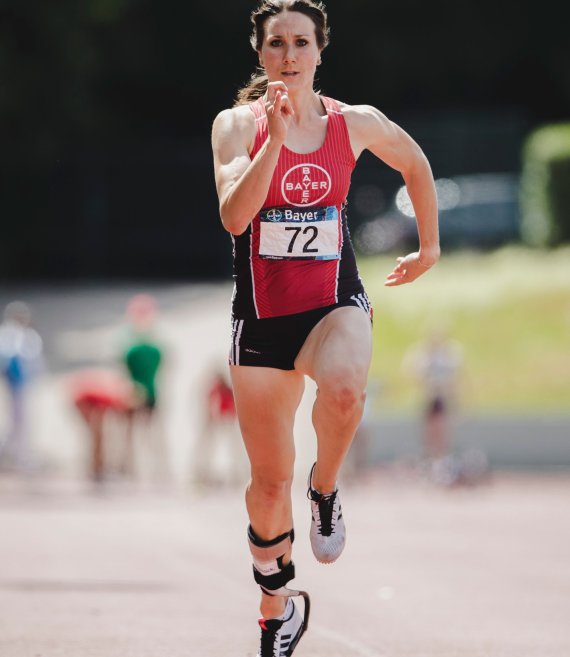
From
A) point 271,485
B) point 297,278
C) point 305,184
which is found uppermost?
point 305,184

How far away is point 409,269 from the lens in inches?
256

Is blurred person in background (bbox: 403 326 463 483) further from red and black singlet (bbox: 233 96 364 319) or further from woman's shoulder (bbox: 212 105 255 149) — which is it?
woman's shoulder (bbox: 212 105 255 149)

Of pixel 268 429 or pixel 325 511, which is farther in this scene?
pixel 325 511

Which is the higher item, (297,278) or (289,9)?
(289,9)

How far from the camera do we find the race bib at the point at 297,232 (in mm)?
6016

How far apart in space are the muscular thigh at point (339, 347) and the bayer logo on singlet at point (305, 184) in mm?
452

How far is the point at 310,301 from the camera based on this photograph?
611 cm

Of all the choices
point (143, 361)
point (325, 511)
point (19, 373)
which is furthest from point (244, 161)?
point (19, 373)

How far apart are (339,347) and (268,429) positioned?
0.43 metres

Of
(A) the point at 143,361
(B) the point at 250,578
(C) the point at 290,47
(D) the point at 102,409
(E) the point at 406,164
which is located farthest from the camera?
(D) the point at 102,409

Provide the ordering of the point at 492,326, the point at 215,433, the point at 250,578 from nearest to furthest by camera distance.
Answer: the point at 250,578, the point at 215,433, the point at 492,326

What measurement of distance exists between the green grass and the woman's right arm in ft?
53.4

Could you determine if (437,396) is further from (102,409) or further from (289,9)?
(289,9)

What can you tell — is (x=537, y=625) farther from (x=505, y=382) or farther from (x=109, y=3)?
(x=109, y=3)
